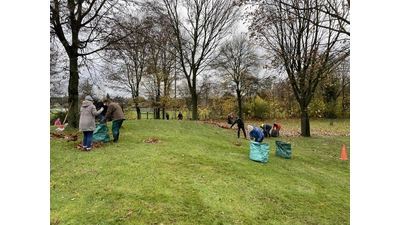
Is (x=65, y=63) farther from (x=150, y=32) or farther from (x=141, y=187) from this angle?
(x=141, y=187)

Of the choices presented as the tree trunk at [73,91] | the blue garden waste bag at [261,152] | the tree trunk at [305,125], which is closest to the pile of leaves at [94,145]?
the tree trunk at [73,91]

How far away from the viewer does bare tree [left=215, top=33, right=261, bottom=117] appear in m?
29.1

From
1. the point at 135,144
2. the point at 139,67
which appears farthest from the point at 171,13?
the point at 135,144

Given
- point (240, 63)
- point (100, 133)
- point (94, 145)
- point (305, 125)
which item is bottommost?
point (94, 145)

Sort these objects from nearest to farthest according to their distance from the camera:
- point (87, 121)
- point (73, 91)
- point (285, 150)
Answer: point (87, 121) → point (285, 150) → point (73, 91)

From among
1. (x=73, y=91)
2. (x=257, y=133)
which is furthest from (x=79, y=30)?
(x=257, y=133)

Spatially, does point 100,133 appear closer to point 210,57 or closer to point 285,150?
point 285,150

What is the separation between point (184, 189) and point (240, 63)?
27.7 meters

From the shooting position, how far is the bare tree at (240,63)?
29.1 meters

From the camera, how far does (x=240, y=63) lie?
2998cm

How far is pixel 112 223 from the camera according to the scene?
10.4 ft

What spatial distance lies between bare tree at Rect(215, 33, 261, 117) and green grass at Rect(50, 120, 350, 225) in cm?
2393

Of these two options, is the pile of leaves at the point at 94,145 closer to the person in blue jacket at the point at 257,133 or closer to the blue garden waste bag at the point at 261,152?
the blue garden waste bag at the point at 261,152

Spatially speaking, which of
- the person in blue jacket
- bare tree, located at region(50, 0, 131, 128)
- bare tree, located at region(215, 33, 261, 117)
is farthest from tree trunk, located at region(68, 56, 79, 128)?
bare tree, located at region(215, 33, 261, 117)
